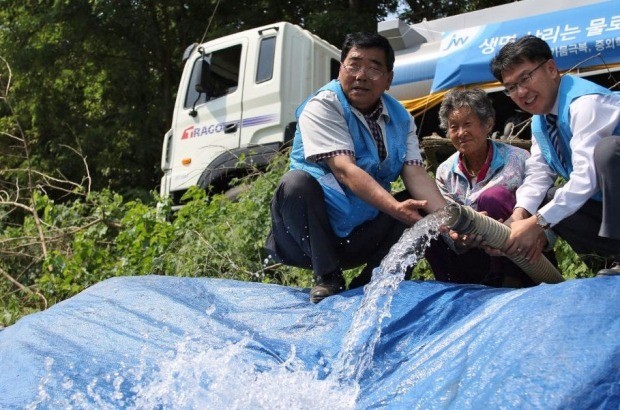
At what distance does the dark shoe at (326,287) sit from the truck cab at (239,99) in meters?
3.51

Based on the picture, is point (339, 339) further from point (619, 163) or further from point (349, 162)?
point (619, 163)

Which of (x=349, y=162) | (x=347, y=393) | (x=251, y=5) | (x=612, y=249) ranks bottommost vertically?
(x=347, y=393)

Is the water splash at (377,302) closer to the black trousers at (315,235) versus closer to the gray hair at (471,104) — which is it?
the black trousers at (315,235)

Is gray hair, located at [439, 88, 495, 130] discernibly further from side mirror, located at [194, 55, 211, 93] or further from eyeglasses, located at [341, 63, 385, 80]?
side mirror, located at [194, 55, 211, 93]

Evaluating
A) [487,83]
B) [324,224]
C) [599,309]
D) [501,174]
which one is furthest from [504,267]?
[487,83]

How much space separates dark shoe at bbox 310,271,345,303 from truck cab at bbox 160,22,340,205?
3.51 metres

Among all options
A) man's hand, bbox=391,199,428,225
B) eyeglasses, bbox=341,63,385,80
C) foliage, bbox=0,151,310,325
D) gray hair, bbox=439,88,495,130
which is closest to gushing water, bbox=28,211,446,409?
man's hand, bbox=391,199,428,225

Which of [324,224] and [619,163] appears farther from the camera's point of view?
[324,224]

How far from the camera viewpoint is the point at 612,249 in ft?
9.09

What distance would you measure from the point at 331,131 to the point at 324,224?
0.35m

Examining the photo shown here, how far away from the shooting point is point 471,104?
11.5 feet

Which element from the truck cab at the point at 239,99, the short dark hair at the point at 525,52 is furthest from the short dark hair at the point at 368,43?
the truck cab at the point at 239,99

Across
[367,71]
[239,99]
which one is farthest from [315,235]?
[239,99]

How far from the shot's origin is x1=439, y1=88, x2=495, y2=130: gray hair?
3488 millimetres
